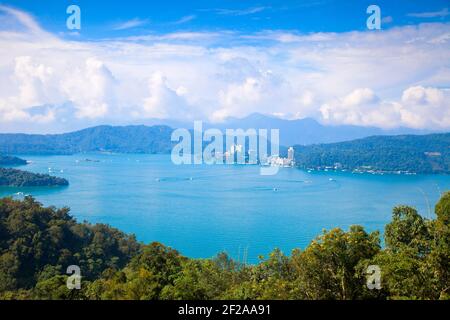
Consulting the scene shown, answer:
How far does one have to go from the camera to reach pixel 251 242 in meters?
16.3

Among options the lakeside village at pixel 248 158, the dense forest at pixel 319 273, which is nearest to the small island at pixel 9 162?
the lakeside village at pixel 248 158

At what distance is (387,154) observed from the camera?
43.0m

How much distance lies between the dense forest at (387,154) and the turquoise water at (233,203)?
3588 millimetres

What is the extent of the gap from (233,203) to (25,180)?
14111 millimetres

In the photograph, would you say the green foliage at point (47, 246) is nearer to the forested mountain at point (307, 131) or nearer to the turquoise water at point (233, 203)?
the turquoise water at point (233, 203)

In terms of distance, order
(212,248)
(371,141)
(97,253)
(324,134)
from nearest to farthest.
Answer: (97,253) < (212,248) < (371,141) < (324,134)

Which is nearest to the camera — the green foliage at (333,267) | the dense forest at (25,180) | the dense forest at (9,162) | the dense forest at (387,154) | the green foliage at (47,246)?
the green foliage at (333,267)

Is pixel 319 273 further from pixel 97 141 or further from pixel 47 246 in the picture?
pixel 97 141

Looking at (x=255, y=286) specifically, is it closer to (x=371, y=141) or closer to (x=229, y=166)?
(x=229, y=166)

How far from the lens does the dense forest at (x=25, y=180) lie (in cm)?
2869

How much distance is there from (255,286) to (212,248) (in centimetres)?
1181
